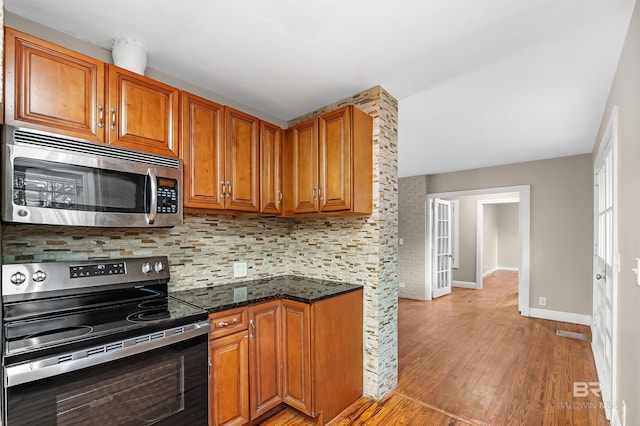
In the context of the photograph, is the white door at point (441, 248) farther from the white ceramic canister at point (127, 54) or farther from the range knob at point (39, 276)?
the range knob at point (39, 276)

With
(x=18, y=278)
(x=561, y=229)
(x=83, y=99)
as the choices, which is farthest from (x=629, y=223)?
(x=561, y=229)

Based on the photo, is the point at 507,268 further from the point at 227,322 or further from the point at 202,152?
the point at 202,152

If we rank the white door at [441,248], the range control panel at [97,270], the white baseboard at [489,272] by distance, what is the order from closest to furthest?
the range control panel at [97,270] < the white door at [441,248] < the white baseboard at [489,272]

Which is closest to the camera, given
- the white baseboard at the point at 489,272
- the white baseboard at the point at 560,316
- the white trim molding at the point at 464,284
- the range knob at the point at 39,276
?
the range knob at the point at 39,276

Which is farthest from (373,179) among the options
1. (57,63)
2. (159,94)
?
(57,63)

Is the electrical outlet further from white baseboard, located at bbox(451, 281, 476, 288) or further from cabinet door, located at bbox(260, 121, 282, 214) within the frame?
white baseboard, located at bbox(451, 281, 476, 288)

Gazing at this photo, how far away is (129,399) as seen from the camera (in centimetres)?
140

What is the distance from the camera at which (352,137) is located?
224cm

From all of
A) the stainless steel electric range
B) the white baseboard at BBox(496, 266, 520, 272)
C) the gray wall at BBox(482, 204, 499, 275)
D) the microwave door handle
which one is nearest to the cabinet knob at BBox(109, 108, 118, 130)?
the microwave door handle

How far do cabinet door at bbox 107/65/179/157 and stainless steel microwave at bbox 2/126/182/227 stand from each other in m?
0.08

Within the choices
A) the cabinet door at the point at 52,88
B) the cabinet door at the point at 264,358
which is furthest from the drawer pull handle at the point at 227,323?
the cabinet door at the point at 52,88

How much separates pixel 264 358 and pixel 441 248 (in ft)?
16.4

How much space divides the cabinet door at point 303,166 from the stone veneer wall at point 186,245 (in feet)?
1.66

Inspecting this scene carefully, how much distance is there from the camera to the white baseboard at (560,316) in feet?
14.1
